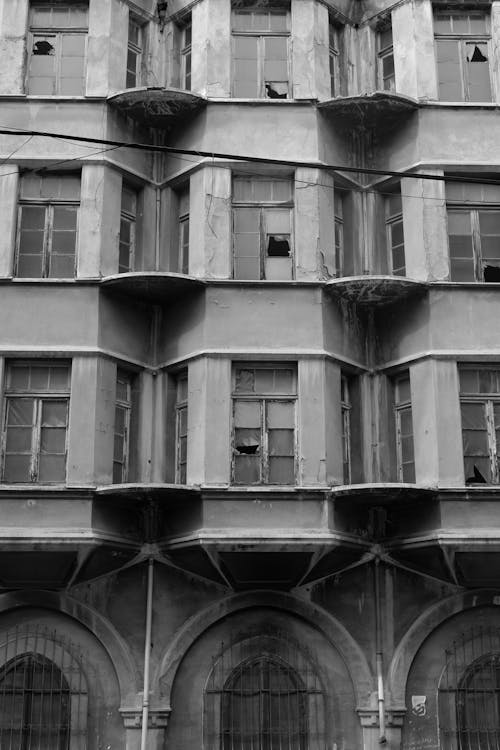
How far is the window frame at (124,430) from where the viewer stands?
17.6 metres

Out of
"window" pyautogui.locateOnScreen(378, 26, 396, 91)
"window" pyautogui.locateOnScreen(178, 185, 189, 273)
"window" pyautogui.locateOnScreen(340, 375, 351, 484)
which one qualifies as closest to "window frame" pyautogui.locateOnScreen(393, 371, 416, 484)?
"window" pyautogui.locateOnScreen(340, 375, 351, 484)

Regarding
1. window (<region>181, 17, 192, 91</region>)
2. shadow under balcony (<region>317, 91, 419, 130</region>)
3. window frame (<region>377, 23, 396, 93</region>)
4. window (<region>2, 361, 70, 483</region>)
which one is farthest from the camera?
window frame (<region>377, 23, 396, 93</region>)

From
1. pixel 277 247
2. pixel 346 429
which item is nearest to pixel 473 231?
pixel 277 247

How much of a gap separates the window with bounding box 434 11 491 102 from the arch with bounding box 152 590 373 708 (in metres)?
9.41

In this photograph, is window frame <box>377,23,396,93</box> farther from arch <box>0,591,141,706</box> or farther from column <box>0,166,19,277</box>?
arch <box>0,591,141,706</box>

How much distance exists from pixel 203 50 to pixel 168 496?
26.8 ft

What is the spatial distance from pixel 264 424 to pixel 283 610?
307 cm

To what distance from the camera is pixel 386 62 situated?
20.2 m

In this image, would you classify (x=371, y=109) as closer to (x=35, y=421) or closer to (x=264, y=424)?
(x=264, y=424)

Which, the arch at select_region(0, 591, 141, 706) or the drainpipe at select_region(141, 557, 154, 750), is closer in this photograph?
the drainpipe at select_region(141, 557, 154, 750)

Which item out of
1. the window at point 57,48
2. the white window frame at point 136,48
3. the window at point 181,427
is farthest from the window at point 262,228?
the window at point 57,48

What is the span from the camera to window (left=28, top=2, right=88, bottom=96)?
1912cm

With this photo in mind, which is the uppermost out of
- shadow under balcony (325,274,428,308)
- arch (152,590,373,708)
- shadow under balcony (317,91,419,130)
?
shadow under balcony (317,91,419,130)

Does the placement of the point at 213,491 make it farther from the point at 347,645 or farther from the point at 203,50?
the point at 203,50
